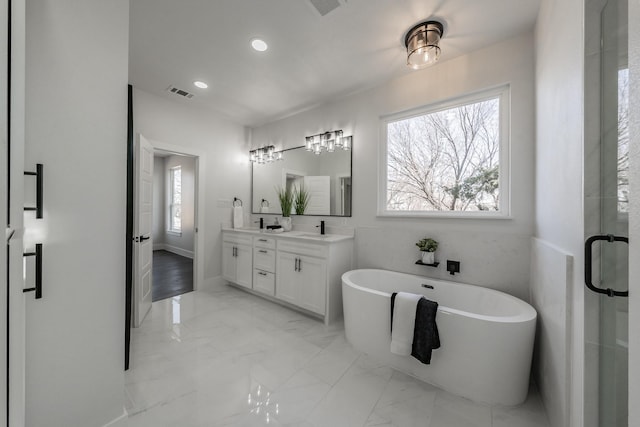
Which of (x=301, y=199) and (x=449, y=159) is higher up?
(x=449, y=159)

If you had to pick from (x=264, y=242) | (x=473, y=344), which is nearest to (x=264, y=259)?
(x=264, y=242)

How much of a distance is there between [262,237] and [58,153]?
2.30 m

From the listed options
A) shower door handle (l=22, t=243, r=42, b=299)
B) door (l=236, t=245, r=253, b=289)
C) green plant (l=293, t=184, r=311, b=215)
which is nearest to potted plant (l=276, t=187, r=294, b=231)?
green plant (l=293, t=184, r=311, b=215)

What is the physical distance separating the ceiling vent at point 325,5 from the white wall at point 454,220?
1216 millimetres

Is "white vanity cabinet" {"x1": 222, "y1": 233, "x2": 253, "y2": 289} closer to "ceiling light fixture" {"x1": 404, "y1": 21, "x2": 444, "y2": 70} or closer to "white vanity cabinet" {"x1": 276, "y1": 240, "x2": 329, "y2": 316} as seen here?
"white vanity cabinet" {"x1": 276, "y1": 240, "x2": 329, "y2": 316}

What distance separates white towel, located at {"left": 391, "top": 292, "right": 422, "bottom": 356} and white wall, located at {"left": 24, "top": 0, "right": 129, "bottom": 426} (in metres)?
1.74

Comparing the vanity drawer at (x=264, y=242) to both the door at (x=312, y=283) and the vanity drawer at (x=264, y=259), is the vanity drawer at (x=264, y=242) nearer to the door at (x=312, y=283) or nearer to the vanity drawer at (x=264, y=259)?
the vanity drawer at (x=264, y=259)

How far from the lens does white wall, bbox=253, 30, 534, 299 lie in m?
2.10

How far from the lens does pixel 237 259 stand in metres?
3.66

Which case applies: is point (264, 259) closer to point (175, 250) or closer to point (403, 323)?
point (403, 323)

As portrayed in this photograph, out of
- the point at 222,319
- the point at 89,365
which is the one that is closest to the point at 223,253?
the point at 222,319

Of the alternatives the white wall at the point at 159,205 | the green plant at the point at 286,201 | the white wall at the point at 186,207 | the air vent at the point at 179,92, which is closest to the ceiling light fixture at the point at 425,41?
the green plant at the point at 286,201

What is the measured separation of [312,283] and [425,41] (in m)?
2.52

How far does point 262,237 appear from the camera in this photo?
3.31 metres
